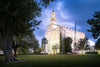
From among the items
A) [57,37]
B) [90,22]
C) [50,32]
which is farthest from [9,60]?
[50,32]

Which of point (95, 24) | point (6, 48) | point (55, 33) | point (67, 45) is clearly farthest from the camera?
point (55, 33)

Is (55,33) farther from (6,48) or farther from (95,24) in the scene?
(6,48)

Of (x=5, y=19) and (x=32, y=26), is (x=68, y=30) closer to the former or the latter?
(x=32, y=26)

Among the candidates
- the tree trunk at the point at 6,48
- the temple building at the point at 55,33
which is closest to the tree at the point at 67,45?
the temple building at the point at 55,33

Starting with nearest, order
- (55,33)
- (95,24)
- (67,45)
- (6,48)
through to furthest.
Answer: (6,48), (95,24), (67,45), (55,33)

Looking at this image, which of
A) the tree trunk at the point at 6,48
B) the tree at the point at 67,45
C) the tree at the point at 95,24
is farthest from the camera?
the tree at the point at 67,45

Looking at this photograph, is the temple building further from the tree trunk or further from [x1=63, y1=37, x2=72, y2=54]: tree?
the tree trunk

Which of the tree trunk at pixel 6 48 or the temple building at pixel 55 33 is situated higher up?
the temple building at pixel 55 33

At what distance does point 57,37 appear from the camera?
379ft

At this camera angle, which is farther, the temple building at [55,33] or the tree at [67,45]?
the temple building at [55,33]

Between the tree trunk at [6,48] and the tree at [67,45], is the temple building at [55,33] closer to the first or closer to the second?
the tree at [67,45]

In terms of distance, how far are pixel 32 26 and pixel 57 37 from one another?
97.9m

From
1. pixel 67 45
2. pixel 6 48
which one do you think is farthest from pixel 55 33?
pixel 6 48

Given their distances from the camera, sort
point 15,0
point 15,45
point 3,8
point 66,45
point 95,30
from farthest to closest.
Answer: point 66,45
point 15,45
point 95,30
point 15,0
point 3,8
